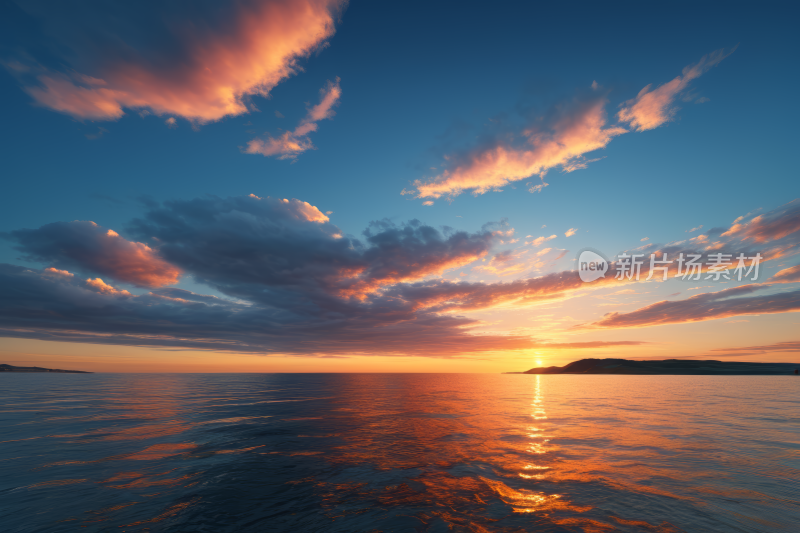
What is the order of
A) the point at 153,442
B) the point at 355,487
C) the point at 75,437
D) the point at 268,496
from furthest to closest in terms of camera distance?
the point at 75,437
the point at 153,442
the point at 355,487
the point at 268,496

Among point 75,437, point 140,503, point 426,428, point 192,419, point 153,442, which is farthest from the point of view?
point 192,419

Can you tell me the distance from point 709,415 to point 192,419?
6210 cm

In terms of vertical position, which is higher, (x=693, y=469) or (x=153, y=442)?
(x=693, y=469)

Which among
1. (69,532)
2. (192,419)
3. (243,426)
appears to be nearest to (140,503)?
(69,532)

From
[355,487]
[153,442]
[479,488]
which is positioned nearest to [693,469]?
[479,488]

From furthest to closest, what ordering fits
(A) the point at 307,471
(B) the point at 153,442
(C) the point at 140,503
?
(B) the point at 153,442, (A) the point at 307,471, (C) the point at 140,503

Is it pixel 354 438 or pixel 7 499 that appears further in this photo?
pixel 354 438

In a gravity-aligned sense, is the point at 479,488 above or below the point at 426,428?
above

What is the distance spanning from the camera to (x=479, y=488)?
52.8 ft

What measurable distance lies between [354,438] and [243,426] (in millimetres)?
13073

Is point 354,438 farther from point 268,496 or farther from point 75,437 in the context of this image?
point 75,437

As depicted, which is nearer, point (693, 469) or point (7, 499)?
point (7, 499)

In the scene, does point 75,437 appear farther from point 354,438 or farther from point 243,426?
point 354,438

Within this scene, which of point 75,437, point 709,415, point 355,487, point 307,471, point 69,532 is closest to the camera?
point 69,532
